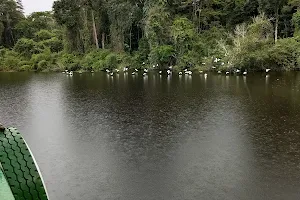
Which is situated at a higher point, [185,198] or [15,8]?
[15,8]

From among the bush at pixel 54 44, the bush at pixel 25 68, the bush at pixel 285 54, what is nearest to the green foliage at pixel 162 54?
the bush at pixel 285 54

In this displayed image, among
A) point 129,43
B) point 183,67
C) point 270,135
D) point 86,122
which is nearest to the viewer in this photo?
point 270,135

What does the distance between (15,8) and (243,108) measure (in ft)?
157

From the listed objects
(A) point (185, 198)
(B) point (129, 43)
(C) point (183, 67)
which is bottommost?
(A) point (185, 198)

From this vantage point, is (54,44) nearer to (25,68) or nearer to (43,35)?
(43,35)

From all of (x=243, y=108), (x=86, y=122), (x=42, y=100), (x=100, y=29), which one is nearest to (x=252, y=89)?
(x=243, y=108)

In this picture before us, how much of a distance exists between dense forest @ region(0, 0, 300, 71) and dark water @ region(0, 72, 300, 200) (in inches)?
381

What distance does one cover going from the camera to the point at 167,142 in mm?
10250

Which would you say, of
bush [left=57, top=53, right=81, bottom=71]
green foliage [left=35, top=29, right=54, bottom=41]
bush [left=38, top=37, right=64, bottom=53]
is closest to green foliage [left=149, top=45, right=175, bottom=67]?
bush [left=57, top=53, right=81, bottom=71]

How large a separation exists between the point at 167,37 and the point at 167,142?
2492cm

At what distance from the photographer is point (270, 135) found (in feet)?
34.4

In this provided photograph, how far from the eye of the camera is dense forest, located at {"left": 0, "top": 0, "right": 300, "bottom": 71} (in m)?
27.8

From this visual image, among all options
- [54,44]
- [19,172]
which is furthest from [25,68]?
[19,172]

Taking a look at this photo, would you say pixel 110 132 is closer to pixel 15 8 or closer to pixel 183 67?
pixel 183 67
